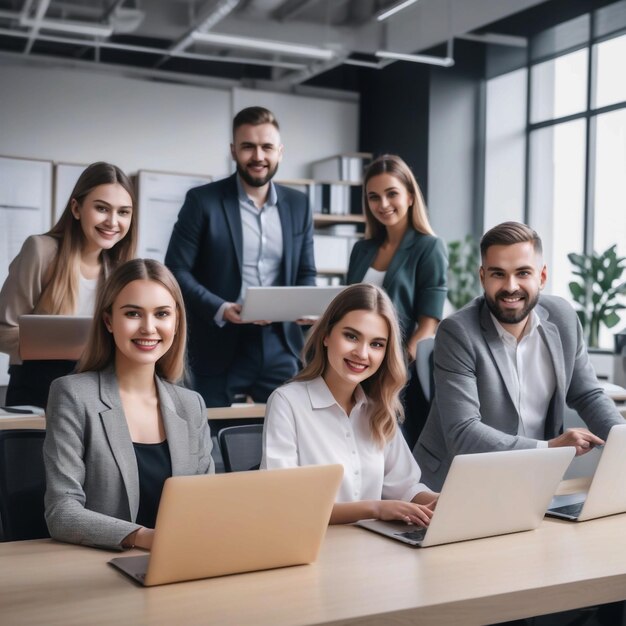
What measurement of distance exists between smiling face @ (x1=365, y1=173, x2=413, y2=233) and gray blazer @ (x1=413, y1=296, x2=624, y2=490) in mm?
794

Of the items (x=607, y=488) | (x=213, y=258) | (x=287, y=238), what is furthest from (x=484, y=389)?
(x=213, y=258)

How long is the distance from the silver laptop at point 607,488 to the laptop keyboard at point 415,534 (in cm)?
35

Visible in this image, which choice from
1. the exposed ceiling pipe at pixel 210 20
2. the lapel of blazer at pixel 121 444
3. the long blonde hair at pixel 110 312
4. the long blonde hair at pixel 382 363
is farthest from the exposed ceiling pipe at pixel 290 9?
the lapel of blazer at pixel 121 444

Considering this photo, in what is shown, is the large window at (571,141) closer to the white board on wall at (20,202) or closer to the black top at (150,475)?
the white board on wall at (20,202)

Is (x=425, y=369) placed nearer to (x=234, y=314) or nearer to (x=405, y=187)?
(x=234, y=314)

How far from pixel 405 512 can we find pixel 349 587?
0.44 metres

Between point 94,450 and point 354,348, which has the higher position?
point 354,348

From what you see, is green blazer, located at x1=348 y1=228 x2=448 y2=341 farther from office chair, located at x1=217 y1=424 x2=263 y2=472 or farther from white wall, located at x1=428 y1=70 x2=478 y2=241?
white wall, located at x1=428 y1=70 x2=478 y2=241

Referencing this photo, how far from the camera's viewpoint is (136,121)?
721 cm

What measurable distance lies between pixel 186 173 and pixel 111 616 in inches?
248

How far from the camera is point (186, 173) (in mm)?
7281

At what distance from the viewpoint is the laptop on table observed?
1.30 meters

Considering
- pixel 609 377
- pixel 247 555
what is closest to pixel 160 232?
pixel 609 377

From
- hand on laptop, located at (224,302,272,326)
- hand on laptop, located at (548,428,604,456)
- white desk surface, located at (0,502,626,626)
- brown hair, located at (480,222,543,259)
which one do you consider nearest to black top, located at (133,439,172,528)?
white desk surface, located at (0,502,626,626)
